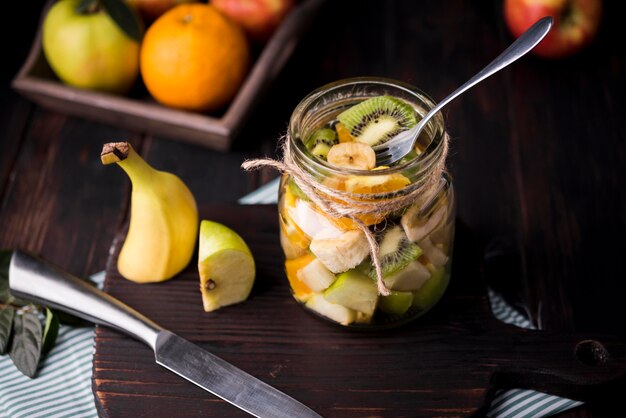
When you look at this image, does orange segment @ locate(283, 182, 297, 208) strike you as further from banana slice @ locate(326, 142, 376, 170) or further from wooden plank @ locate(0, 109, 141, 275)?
wooden plank @ locate(0, 109, 141, 275)

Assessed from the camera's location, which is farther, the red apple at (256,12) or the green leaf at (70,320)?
the red apple at (256,12)

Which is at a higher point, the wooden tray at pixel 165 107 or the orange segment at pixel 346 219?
the orange segment at pixel 346 219

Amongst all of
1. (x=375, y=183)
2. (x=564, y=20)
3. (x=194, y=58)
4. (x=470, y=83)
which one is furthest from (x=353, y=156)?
(x=564, y=20)

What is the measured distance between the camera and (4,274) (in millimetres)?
1198

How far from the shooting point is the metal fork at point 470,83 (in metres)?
0.90

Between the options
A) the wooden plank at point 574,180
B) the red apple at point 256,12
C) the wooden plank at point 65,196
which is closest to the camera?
the wooden plank at point 574,180

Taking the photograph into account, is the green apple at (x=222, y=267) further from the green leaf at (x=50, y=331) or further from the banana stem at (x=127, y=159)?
the green leaf at (x=50, y=331)

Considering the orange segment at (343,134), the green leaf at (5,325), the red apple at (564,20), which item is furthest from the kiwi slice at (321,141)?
the red apple at (564,20)

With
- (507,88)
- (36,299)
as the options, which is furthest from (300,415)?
(507,88)

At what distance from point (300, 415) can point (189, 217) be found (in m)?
0.33

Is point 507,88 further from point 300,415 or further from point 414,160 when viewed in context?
point 300,415

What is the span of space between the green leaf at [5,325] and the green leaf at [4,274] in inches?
0.7

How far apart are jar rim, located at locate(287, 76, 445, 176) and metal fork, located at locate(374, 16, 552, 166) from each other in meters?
0.02

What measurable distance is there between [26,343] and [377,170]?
60 centimetres
